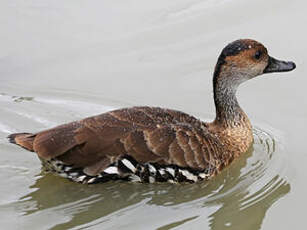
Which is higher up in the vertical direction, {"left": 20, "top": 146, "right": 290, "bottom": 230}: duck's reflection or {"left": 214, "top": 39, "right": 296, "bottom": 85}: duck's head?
{"left": 214, "top": 39, "right": 296, "bottom": 85}: duck's head

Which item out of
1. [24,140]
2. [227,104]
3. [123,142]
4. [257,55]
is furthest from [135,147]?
[257,55]

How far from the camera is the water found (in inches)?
244

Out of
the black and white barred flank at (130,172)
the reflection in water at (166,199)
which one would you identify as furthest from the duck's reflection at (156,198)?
the black and white barred flank at (130,172)

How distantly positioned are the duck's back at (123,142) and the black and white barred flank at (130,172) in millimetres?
38

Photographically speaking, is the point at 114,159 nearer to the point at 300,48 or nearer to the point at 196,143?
the point at 196,143

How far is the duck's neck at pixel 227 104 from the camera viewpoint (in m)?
7.07

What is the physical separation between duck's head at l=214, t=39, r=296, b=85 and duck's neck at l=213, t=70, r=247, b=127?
1.6 inches

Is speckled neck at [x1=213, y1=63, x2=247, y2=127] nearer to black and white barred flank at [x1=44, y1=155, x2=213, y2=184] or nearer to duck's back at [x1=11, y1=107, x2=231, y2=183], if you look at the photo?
duck's back at [x1=11, y1=107, x2=231, y2=183]

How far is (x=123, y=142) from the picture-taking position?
626 centimetres

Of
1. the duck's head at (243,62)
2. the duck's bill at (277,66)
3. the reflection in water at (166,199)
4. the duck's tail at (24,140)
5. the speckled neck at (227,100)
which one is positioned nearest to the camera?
the reflection in water at (166,199)

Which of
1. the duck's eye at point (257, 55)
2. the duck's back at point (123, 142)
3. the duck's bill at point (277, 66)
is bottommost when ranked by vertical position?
the duck's back at point (123, 142)

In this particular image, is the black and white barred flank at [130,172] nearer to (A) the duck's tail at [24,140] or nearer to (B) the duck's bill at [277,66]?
(A) the duck's tail at [24,140]

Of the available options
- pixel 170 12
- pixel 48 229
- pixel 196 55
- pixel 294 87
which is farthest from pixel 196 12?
pixel 48 229

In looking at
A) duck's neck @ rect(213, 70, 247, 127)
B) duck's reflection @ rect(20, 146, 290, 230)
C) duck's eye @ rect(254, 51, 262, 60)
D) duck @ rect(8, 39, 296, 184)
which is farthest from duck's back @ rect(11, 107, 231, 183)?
duck's eye @ rect(254, 51, 262, 60)
